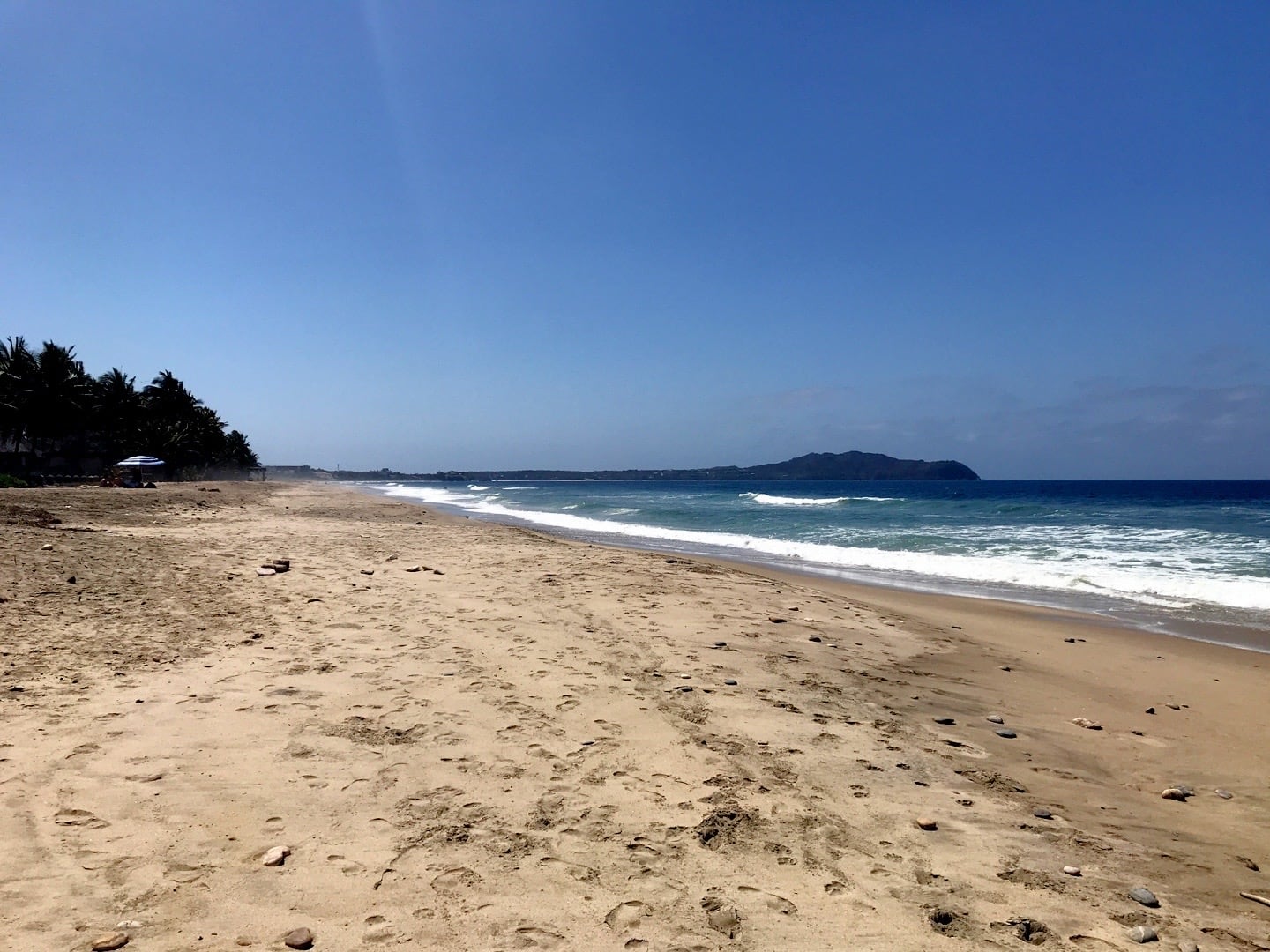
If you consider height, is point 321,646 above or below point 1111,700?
above

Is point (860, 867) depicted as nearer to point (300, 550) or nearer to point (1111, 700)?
point (1111, 700)

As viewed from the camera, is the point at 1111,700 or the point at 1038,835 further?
the point at 1111,700

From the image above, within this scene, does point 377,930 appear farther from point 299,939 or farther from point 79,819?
point 79,819

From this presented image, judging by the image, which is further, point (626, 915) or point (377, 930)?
point (626, 915)

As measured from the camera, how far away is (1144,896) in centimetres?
329

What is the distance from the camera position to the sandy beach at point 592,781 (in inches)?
116

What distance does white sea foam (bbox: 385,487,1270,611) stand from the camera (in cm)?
1276

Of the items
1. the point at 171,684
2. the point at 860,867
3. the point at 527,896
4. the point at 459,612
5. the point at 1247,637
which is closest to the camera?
the point at 527,896

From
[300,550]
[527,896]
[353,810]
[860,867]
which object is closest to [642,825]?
[527,896]

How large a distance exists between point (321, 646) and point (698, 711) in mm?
3625

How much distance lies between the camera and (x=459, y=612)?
8.57m

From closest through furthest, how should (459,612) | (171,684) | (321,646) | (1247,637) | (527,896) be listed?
(527,896) → (171,684) → (321,646) → (459,612) → (1247,637)

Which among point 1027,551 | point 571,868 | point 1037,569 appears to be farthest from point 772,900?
point 1027,551

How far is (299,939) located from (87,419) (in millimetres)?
63316
